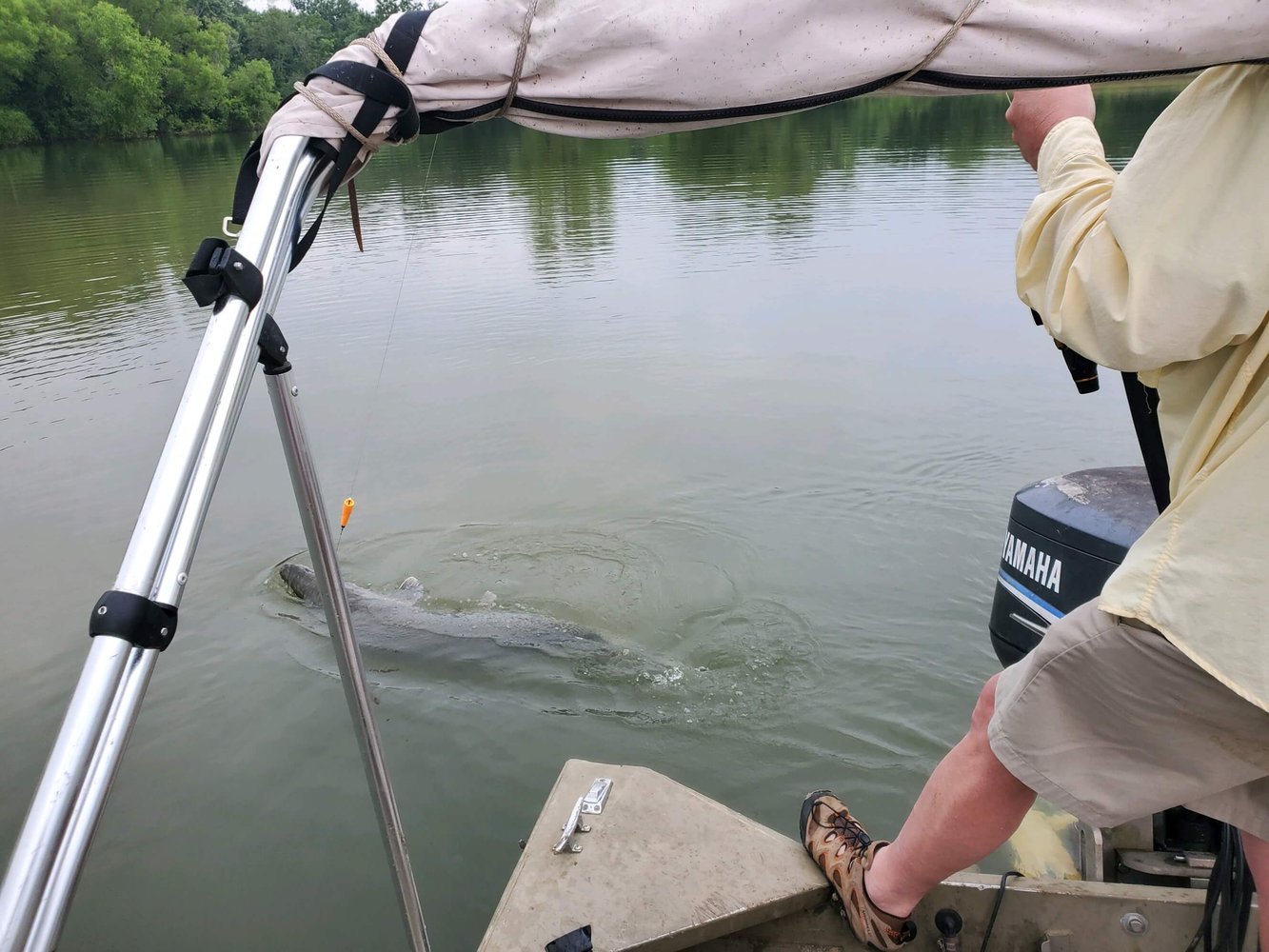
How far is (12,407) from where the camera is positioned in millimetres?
8516

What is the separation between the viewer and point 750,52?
4.25ft

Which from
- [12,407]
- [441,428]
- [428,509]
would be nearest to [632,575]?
[428,509]

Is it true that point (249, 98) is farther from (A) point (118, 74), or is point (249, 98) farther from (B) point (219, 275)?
(B) point (219, 275)

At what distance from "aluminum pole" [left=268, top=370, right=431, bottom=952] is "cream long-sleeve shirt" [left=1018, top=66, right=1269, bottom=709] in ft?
4.48

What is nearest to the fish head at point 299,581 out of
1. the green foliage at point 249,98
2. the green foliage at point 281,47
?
the green foliage at point 249,98

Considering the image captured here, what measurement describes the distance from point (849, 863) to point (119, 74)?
5823cm

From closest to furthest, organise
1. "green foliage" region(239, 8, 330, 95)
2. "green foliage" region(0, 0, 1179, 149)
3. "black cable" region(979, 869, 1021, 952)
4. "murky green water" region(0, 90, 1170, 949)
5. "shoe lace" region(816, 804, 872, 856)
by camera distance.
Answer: "black cable" region(979, 869, 1021, 952) < "shoe lace" region(816, 804, 872, 856) < "murky green water" region(0, 90, 1170, 949) < "green foliage" region(0, 0, 1179, 149) < "green foliage" region(239, 8, 330, 95)

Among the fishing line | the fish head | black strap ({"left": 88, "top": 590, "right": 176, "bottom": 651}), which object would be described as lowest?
the fish head

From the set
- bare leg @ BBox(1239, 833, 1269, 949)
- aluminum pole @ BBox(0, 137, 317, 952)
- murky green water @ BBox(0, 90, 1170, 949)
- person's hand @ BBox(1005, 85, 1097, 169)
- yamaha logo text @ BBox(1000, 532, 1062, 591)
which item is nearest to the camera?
aluminum pole @ BBox(0, 137, 317, 952)

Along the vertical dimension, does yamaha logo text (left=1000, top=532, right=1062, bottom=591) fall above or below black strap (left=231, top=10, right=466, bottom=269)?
below

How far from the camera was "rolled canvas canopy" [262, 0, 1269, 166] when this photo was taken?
1.23 m

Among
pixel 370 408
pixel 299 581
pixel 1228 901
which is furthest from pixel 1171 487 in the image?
pixel 370 408

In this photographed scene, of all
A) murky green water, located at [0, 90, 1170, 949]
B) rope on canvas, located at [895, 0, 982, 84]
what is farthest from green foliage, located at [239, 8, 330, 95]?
rope on canvas, located at [895, 0, 982, 84]

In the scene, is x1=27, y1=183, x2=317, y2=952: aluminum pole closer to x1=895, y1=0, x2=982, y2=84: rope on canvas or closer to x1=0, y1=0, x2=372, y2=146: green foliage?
x1=895, y1=0, x2=982, y2=84: rope on canvas
